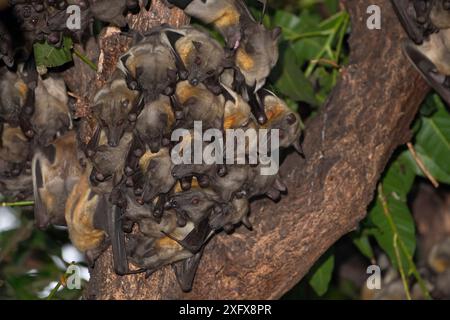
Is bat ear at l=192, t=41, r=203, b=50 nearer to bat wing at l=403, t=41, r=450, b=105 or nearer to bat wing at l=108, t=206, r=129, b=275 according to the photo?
bat wing at l=108, t=206, r=129, b=275

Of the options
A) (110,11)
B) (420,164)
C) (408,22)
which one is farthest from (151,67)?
(420,164)

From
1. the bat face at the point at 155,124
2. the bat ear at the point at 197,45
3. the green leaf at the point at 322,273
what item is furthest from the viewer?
the green leaf at the point at 322,273

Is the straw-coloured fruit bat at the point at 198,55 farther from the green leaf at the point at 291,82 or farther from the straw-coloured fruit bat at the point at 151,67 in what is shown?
the green leaf at the point at 291,82

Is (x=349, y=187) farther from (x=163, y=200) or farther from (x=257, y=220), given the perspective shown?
(x=163, y=200)

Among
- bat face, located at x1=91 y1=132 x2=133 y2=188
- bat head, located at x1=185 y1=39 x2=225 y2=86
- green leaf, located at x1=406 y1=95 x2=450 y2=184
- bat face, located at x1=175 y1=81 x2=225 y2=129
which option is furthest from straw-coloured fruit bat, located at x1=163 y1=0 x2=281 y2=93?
green leaf, located at x1=406 y1=95 x2=450 y2=184

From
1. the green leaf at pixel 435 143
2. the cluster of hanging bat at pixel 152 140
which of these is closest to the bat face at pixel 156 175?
the cluster of hanging bat at pixel 152 140

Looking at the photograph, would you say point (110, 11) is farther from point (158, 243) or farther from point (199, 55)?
point (158, 243)
